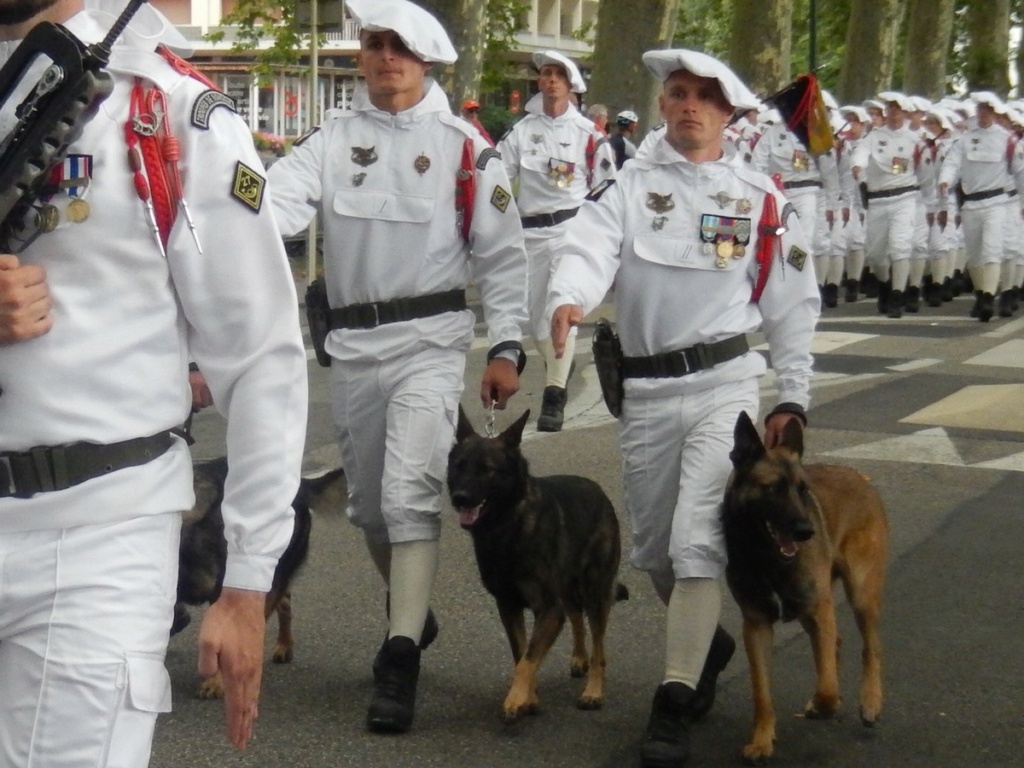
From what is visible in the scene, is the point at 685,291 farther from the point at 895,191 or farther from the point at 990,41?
the point at 990,41

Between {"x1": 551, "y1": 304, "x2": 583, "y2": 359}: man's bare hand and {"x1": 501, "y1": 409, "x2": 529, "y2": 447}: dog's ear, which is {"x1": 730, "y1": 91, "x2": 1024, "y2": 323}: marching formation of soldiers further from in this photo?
{"x1": 551, "y1": 304, "x2": 583, "y2": 359}: man's bare hand

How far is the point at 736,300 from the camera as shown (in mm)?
5488

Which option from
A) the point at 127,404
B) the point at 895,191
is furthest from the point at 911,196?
the point at 127,404

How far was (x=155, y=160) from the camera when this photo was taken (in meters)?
2.62

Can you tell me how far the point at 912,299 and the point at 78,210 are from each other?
710 inches

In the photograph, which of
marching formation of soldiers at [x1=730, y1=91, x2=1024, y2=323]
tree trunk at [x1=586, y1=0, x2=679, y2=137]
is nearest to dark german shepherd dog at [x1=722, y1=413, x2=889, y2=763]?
marching formation of soldiers at [x1=730, y1=91, x2=1024, y2=323]

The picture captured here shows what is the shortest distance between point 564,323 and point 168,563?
2.65 metres

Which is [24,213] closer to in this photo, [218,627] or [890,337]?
[218,627]

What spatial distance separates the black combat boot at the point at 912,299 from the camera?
19828mm

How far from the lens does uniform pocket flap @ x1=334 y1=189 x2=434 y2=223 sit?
18.7ft

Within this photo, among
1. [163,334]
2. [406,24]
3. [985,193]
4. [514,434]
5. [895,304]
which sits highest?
[406,24]

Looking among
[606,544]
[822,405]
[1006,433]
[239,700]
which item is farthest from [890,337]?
[239,700]

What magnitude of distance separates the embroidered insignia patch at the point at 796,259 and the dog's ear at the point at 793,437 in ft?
1.66

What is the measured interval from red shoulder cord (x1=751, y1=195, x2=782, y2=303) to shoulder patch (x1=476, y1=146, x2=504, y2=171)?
3.05 feet
